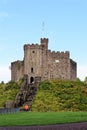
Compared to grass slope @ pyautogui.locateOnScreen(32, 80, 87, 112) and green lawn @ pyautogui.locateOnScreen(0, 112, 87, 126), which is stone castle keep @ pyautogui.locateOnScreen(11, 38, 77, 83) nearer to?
grass slope @ pyautogui.locateOnScreen(32, 80, 87, 112)

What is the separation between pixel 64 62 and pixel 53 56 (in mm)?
2845

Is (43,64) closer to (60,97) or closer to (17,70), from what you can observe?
(17,70)

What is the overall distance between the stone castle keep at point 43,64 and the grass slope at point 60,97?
8.87 m

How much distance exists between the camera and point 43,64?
265 ft

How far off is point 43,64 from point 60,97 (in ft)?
53.8

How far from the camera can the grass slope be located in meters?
61.1

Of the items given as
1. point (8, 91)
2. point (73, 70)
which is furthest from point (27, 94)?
point (73, 70)

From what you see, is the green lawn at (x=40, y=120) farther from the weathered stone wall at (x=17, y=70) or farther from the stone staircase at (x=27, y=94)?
the weathered stone wall at (x=17, y=70)

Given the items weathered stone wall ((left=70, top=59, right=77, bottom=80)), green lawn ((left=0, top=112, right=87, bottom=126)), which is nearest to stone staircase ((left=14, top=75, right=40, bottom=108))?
weathered stone wall ((left=70, top=59, right=77, bottom=80))

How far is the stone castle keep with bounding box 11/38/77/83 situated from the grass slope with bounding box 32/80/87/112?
29.1 ft

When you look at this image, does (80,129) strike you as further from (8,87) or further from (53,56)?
(53,56)

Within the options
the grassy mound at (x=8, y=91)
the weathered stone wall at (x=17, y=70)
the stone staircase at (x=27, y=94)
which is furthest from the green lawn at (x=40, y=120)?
the weathered stone wall at (x=17, y=70)

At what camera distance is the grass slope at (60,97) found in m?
61.1

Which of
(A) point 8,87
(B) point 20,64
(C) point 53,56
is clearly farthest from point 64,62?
(A) point 8,87
